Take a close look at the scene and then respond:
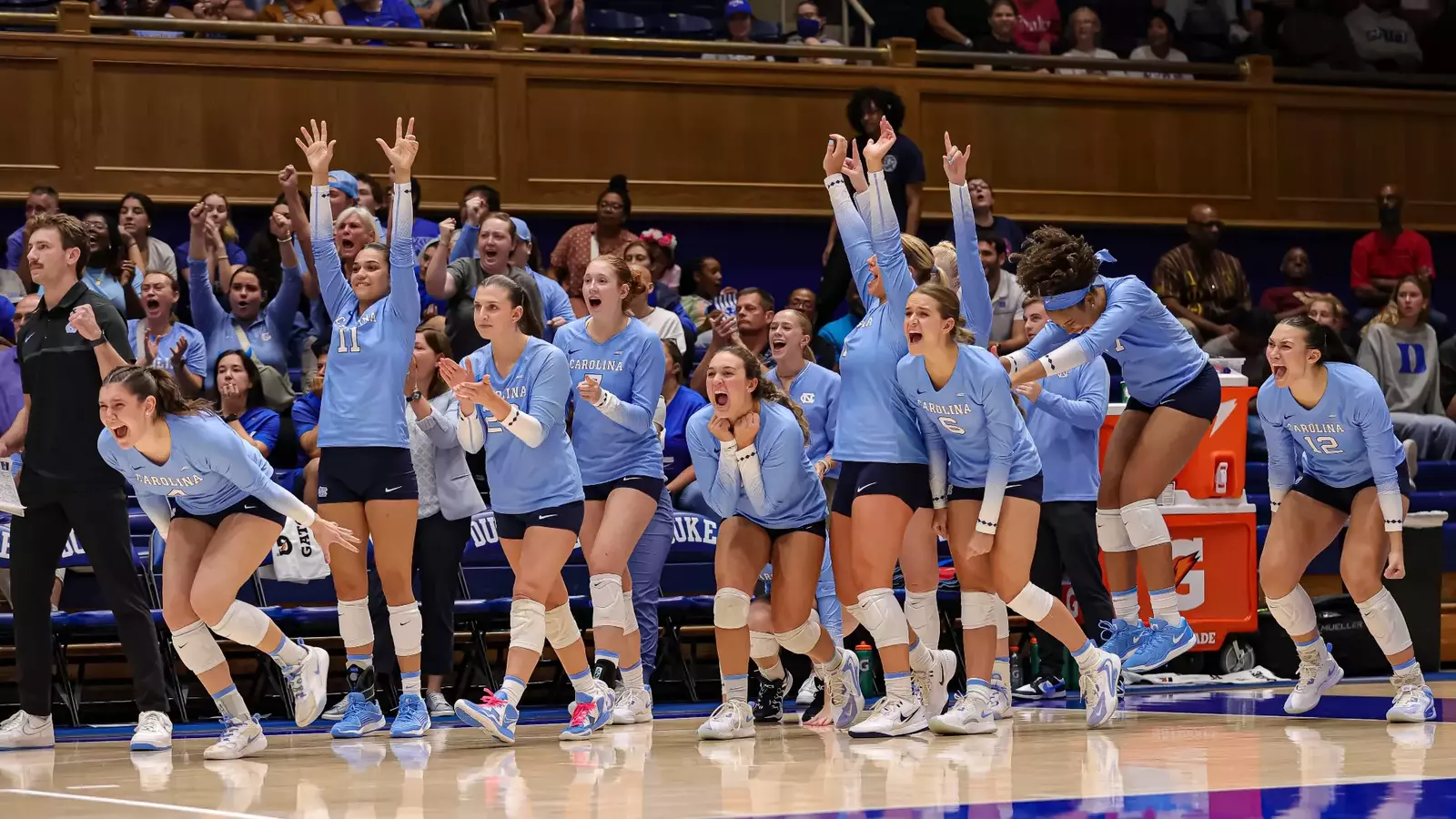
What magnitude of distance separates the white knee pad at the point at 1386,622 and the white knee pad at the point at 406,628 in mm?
4152

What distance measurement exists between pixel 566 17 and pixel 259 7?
2.37 m

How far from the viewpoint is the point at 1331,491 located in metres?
8.09

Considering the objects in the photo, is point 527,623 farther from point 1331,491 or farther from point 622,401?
point 1331,491

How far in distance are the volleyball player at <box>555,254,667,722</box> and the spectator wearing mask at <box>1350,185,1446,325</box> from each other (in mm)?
8253

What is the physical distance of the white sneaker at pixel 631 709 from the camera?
322 inches

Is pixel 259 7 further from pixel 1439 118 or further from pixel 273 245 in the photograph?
pixel 1439 118

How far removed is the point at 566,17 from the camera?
1405 cm

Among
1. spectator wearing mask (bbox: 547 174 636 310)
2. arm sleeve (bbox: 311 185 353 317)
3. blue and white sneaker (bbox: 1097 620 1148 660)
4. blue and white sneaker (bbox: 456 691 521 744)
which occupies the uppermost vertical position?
spectator wearing mask (bbox: 547 174 636 310)

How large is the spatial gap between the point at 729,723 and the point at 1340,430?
294cm

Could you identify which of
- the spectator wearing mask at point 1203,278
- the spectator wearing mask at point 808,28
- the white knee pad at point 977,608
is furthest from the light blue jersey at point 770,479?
the spectator wearing mask at point 808,28

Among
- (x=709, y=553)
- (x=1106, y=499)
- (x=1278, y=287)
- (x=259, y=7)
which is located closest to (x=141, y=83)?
(x=259, y=7)

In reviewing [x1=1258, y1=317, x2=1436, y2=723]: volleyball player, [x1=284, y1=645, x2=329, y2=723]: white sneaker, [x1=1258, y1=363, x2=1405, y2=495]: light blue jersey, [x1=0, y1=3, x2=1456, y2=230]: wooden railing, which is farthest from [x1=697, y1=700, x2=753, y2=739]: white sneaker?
[x1=0, y1=3, x2=1456, y2=230]: wooden railing

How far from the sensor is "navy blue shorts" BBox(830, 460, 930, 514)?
732 centimetres

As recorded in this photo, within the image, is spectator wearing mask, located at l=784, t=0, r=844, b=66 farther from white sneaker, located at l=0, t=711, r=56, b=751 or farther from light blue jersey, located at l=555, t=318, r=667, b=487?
white sneaker, located at l=0, t=711, r=56, b=751
